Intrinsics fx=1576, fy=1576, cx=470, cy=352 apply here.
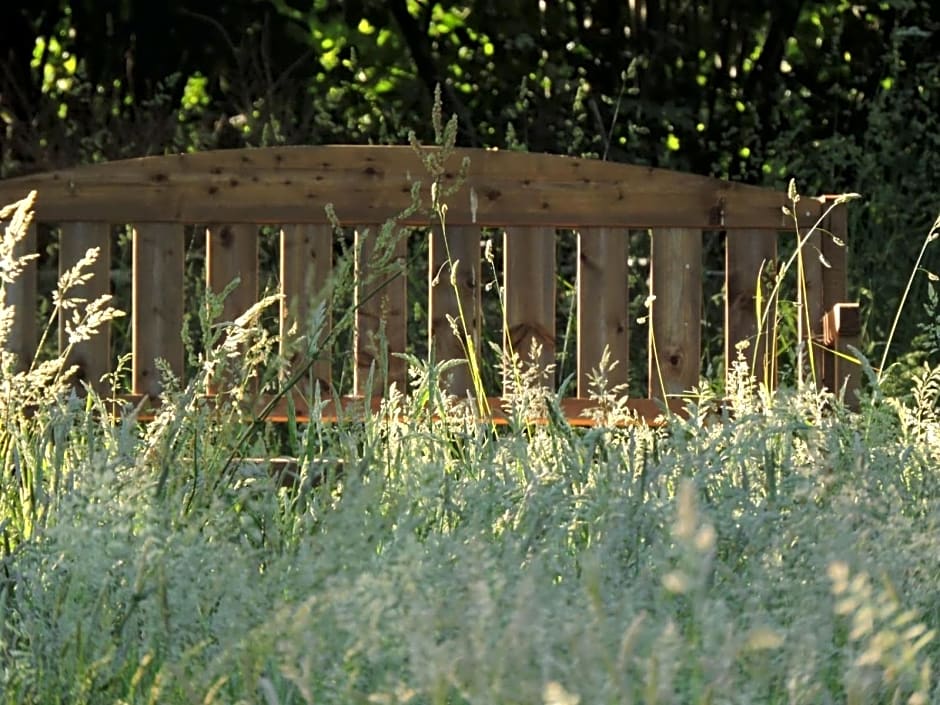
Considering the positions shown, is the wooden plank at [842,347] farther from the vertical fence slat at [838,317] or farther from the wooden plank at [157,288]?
the wooden plank at [157,288]

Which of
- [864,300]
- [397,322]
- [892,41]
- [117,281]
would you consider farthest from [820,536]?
[892,41]

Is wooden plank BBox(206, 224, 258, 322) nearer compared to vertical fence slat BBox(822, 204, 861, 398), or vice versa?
vertical fence slat BBox(822, 204, 861, 398)

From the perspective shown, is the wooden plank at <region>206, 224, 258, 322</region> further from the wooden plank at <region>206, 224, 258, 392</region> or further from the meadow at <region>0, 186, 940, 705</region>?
the meadow at <region>0, 186, 940, 705</region>

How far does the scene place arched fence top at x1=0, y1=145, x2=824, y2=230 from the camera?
4.04 metres

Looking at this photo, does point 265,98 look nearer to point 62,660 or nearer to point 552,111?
point 552,111

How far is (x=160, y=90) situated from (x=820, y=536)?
201 inches

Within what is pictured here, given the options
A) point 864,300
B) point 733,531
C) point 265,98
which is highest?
point 265,98

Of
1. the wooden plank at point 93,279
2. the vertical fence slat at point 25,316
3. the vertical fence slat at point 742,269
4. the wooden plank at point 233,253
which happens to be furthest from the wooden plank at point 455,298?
the vertical fence slat at point 25,316

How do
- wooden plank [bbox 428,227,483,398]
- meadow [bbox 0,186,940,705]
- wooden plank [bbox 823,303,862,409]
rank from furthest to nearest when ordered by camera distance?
wooden plank [bbox 428,227,483,398] < wooden plank [bbox 823,303,862,409] < meadow [bbox 0,186,940,705]

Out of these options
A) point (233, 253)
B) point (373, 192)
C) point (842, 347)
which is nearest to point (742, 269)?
point (842, 347)

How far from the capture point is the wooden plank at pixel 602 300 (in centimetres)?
406

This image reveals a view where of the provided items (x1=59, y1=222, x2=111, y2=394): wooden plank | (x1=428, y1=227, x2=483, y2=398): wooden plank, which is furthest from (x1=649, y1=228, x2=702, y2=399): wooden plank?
(x1=59, y1=222, x2=111, y2=394): wooden plank

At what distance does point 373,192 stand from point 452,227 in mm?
223

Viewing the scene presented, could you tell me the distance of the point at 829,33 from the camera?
6180 millimetres
